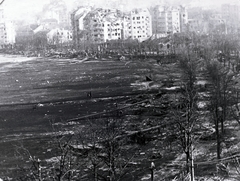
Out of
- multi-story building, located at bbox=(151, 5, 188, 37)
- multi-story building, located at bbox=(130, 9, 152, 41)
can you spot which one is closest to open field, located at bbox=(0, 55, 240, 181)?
multi-story building, located at bbox=(130, 9, 152, 41)

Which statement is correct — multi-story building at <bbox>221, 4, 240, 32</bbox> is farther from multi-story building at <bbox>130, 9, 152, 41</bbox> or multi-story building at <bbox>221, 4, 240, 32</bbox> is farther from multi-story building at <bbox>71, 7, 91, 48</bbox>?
multi-story building at <bbox>71, 7, 91, 48</bbox>

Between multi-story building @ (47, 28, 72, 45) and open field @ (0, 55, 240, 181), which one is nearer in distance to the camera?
open field @ (0, 55, 240, 181)

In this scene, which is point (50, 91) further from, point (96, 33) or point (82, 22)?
point (82, 22)

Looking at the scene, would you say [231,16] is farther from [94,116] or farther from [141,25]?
[94,116]

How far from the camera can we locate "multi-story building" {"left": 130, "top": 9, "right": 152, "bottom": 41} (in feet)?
166

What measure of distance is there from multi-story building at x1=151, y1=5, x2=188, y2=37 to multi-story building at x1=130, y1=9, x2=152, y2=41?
123 centimetres

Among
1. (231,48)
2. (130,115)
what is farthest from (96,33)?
(130,115)

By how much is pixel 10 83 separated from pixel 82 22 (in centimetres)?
3403

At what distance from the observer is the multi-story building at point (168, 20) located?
52.3m

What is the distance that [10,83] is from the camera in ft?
74.4

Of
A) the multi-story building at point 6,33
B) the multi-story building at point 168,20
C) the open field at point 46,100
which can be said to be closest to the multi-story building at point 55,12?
the multi-story building at point 6,33

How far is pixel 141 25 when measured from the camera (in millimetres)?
50750

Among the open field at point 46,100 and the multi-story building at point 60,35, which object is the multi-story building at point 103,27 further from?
the open field at point 46,100

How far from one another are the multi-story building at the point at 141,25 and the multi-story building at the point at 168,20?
123cm
